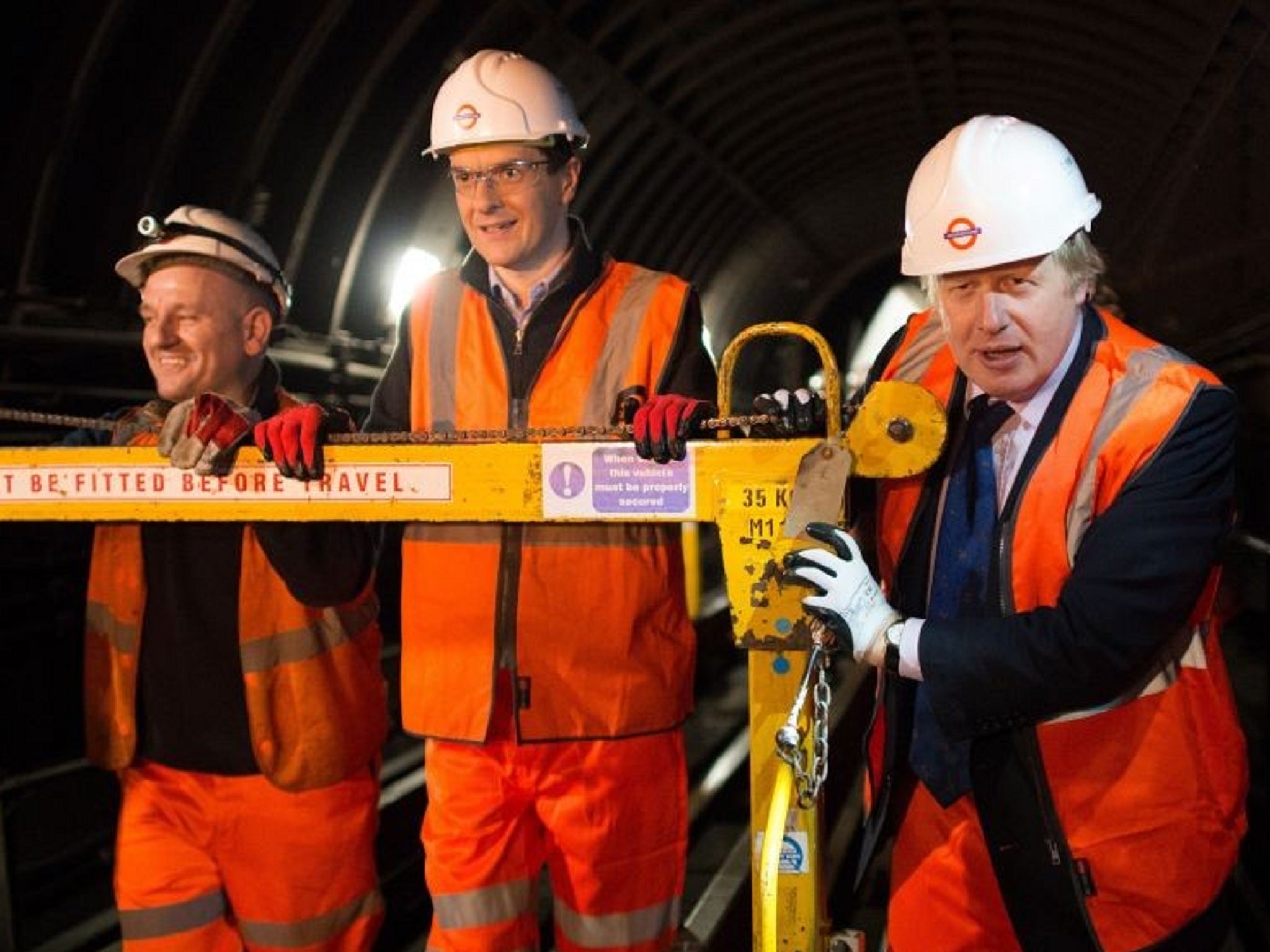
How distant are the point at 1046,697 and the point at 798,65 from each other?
8.59 meters

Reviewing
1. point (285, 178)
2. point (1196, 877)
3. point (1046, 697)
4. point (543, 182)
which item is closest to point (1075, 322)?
point (1046, 697)

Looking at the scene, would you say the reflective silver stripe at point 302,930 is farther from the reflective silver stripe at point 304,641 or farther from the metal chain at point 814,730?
the metal chain at point 814,730

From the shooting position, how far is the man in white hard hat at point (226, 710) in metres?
2.95

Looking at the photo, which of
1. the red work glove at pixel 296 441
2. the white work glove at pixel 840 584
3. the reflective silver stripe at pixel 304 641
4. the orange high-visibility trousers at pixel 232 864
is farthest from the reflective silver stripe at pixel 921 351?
the orange high-visibility trousers at pixel 232 864

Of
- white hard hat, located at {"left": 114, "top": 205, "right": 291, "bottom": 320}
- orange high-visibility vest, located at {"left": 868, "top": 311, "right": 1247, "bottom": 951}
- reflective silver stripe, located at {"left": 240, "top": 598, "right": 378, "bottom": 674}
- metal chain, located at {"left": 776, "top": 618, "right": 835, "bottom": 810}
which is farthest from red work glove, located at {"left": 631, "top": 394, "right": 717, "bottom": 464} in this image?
white hard hat, located at {"left": 114, "top": 205, "right": 291, "bottom": 320}

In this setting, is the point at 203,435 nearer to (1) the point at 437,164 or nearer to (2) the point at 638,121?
(1) the point at 437,164

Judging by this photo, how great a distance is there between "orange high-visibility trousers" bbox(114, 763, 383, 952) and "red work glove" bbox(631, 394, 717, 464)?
1329 millimetres

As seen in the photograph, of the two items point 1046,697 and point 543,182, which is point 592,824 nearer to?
point 1046,697

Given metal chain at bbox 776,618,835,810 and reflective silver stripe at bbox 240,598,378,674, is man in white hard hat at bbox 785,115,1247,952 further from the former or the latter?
reflective silver stripe at bbox 240,598,378,674

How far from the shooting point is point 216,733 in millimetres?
3008

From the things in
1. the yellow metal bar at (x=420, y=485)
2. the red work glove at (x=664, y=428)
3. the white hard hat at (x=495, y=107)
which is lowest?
the yellow metal bar at (x=420, y=485)

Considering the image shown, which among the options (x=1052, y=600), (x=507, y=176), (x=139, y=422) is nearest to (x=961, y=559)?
(x=1052, y=600)

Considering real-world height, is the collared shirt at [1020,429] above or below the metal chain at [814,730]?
above

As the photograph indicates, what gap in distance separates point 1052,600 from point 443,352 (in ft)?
5.34
